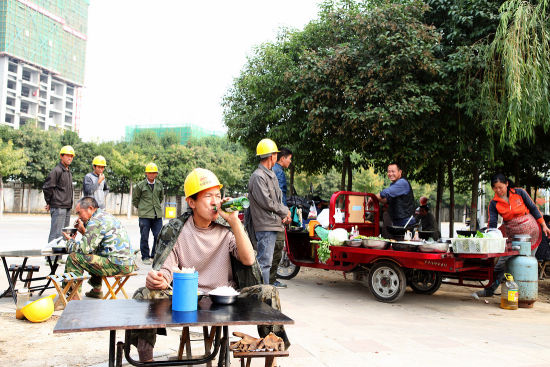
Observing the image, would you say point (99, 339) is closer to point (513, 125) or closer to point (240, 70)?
point (513, 125)

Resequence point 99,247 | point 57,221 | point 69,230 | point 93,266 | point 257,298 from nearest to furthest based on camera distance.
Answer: point 257,298, point 93,266, point 99,247, point 69,230, point 57,221

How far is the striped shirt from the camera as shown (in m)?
3.11

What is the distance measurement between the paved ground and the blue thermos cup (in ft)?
5.73

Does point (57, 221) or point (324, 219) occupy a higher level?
point (324, 219)

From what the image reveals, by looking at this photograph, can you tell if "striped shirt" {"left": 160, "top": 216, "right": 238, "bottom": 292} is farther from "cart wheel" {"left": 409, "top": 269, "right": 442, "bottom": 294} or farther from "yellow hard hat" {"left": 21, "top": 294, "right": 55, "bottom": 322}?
"cart wheel" {"left": 409, "top": 269, "right": 442, "bottom": 294}

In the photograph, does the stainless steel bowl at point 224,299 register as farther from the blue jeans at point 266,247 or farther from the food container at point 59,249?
the food container at point 59,249

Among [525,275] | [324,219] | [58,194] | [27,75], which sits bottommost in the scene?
[525,275]

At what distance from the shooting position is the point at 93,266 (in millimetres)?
5145

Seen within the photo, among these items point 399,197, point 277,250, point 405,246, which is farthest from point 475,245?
point 277,250

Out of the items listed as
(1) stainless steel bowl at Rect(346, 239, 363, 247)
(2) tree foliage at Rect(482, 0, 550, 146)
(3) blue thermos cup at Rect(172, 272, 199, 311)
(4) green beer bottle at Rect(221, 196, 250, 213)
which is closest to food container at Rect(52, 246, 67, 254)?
(4) green beer bottle at Rect(221, 196, 250, 213)

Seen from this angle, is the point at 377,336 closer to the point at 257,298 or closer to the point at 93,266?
the point at 257,298

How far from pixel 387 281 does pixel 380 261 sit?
0.32m

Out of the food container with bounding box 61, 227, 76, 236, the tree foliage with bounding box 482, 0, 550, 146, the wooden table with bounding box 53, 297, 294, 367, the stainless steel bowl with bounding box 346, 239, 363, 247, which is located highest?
the tree foliage with bounding box 482, 0, 550, 146

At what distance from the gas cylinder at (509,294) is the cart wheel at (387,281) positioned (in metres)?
1.48
